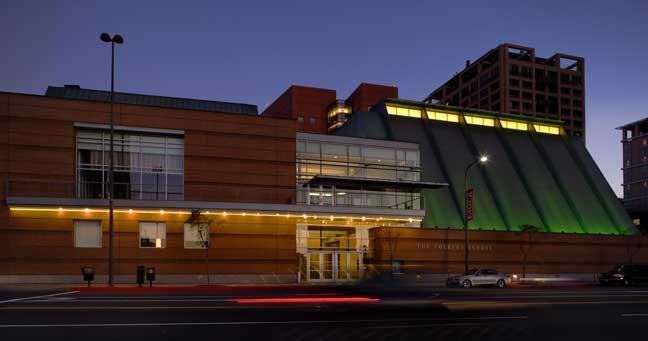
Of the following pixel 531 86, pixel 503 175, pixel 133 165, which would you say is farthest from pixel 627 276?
pixel 531 86

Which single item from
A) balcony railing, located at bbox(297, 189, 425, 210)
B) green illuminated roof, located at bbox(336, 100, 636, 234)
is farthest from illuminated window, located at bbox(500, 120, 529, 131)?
balcony railing, located at bbox(297, 189, 425, 210)

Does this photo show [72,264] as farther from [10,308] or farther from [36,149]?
[10,308]

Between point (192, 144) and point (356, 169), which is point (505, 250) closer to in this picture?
point (356, 169)

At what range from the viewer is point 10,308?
16938mm

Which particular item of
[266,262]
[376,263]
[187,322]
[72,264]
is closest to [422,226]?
[376,263]

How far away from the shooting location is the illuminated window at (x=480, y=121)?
5825cm

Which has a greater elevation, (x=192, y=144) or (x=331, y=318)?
(x=192, y=144)

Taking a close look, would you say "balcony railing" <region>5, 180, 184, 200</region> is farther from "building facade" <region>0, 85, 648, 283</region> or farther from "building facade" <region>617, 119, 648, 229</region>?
"building facade" <region>617, 119, 648, 229</region>

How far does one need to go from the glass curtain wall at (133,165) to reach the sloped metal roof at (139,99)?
2822mm

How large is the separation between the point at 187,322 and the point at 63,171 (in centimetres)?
2227

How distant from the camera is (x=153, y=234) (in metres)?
34.0

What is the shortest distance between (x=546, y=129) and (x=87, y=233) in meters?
48.4

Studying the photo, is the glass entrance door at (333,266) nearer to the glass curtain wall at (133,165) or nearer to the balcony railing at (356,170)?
the balcony railing at (356,170)

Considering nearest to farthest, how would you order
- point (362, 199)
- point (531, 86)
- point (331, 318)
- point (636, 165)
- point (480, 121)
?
1. point (331, 318)
2. point (362, 199)
3. point (480, 121)
4. point (531, 86)
5. point (636, 165)
